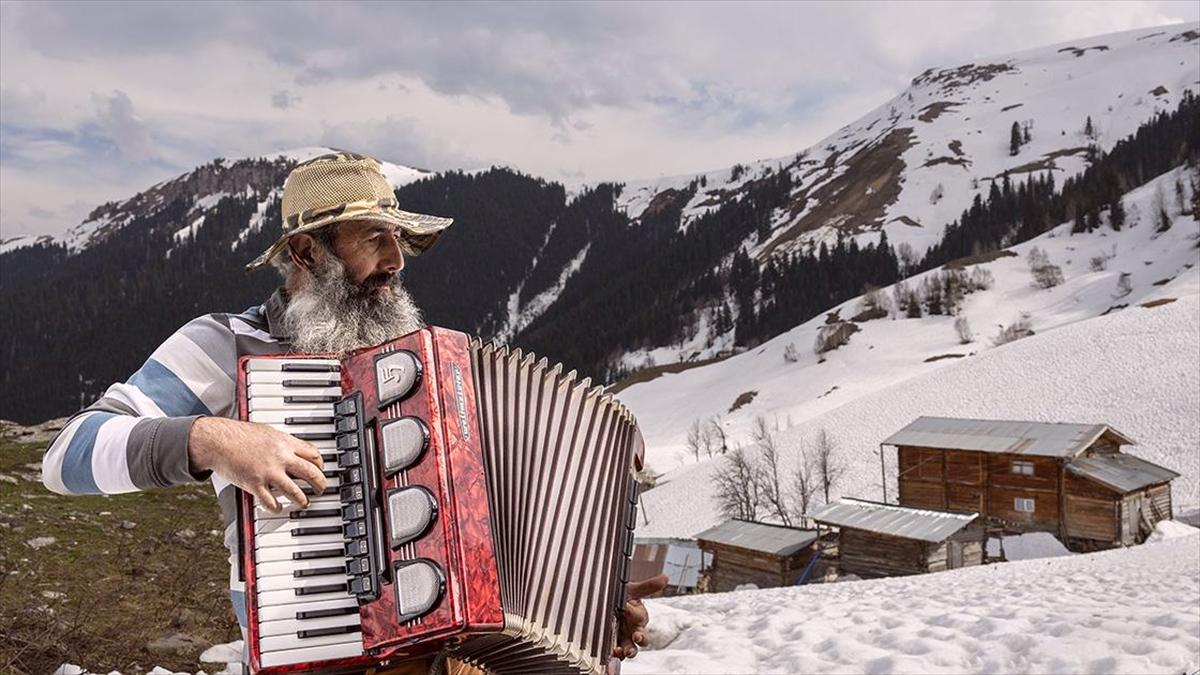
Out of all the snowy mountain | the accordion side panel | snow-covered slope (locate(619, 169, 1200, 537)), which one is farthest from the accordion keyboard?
the snowy mountain

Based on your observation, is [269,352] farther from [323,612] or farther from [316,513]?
[323,612]

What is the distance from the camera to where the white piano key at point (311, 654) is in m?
2.27

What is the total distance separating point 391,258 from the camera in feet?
10.3

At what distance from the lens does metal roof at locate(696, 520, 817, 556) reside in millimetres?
32438

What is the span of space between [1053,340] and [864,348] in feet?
76.3

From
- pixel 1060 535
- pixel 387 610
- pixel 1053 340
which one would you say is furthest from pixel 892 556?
pixel 1053 340

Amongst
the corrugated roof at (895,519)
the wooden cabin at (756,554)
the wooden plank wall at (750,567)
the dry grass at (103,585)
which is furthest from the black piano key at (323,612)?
the wooden plank wall at (750,567)

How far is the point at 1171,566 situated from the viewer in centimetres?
1655

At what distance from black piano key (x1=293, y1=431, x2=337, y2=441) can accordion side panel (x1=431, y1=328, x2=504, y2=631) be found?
14.7 inches

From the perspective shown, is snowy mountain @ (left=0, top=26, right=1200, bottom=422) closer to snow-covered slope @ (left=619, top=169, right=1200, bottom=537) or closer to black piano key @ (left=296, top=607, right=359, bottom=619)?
snow-covered slope @ (left=619, top=169, right=1200, bottom=537)

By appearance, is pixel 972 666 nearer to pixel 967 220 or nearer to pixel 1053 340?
pixel 1053 340

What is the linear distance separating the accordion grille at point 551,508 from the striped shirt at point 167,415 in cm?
85

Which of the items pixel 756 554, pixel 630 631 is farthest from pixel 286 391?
pixel 756 554

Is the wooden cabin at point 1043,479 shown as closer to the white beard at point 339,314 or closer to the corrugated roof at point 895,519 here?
the corrugated roof at point 895,519
